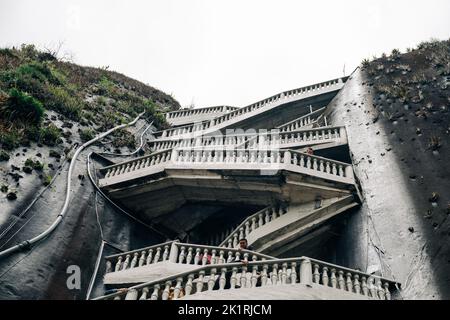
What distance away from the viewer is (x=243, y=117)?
2383cm

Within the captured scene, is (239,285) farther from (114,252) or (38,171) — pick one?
(38,171)

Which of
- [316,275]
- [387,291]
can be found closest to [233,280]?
[316,275]

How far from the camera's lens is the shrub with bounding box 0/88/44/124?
17.1 m

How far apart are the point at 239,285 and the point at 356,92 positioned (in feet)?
45.6

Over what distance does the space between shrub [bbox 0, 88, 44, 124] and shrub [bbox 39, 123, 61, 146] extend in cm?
55

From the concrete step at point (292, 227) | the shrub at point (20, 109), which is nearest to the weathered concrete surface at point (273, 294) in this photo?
the concrete step at point (292, 227)

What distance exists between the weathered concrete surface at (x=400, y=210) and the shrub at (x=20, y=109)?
12293 millimetres

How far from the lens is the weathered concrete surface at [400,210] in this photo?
11.9 m

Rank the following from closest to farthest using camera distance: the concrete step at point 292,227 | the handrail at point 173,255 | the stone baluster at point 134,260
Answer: the handrail at point 173,255, the stone baluster at point 134,260, the concrete step at point 292,227

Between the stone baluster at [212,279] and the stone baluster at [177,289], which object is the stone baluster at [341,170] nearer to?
the stone baluster at [212,279]

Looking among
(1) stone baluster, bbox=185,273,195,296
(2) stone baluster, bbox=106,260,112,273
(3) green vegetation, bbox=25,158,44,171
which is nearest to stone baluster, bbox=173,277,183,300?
(1) stone baluster, bbox=185,273,195,296

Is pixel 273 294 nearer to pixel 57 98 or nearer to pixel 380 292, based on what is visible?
pixel 380 292

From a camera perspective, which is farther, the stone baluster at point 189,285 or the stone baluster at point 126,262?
the stone baluster at point 126,262
